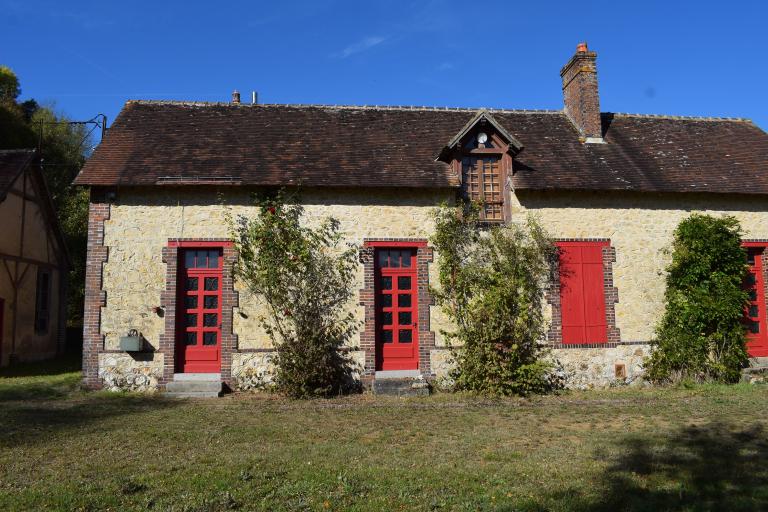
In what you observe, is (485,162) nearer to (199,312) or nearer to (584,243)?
(584,243)

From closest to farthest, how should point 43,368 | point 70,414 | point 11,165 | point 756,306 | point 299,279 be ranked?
point 70,414
point 299,279
point 756,306
point 43,368
point 11,165

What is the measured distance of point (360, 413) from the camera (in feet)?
29.1

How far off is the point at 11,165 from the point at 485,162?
42.7ft

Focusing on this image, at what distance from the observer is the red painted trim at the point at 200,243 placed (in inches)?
433

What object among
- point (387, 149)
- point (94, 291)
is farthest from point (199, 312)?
point (387, 149)

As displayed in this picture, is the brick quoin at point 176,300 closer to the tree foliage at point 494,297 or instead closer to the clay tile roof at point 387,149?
the clay tile roof at point 387,149

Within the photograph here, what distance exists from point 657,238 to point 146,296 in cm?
1038

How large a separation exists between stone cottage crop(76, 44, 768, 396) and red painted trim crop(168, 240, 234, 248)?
0.03m

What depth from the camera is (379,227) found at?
11.3 metres

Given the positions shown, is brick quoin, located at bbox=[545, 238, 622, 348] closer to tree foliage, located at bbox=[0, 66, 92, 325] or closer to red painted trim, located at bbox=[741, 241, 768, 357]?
red painted trim, located at bbox=[741, 241, 768, 357]

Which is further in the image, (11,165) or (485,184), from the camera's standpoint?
(11,165)

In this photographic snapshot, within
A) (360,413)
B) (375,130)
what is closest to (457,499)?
(360,413)

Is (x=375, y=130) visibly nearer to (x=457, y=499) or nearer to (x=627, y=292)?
(x=627, y=292)

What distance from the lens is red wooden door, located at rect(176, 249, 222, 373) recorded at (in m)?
11.0
